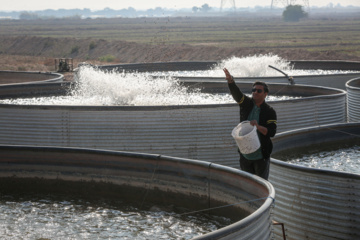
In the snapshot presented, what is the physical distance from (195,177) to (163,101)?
7.63 m

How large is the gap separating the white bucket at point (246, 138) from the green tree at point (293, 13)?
176792 millimetres

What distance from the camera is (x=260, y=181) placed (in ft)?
19.0

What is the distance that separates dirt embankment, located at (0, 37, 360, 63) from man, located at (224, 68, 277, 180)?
147ft

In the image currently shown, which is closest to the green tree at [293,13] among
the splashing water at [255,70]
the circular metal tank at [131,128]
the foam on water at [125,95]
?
the splashing water at [255,70]

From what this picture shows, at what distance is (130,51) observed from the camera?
66188 millimetres

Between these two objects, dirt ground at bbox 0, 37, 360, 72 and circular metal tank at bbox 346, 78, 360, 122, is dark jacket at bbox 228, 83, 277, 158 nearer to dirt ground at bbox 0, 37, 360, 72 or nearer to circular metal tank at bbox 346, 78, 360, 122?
circular metal tank at bbox 346, 78, 360, 122

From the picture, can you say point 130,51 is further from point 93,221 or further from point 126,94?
point 93,221

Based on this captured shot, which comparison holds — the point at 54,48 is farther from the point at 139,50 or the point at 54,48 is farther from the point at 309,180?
the point at 309,180

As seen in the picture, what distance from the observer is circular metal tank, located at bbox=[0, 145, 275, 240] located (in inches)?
241

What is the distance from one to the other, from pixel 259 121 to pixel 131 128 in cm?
510

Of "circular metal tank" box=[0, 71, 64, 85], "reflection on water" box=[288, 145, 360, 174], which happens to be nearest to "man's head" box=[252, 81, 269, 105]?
"reflection on water" box=[288, 145, 360, 174]

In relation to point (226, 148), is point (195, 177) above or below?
above

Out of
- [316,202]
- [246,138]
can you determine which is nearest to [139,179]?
[246,138]

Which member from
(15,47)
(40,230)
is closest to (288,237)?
(40,230)
